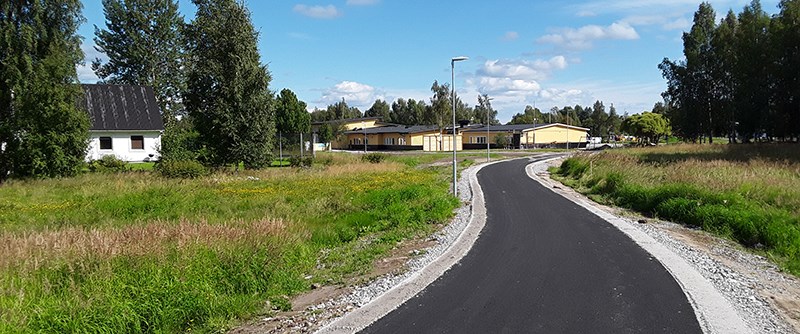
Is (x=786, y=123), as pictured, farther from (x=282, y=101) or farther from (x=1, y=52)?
(x=1, y=52)

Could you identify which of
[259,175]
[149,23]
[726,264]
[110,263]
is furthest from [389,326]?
[149,23]

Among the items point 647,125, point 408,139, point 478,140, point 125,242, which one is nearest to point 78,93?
point 125,242

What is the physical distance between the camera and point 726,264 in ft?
33.1

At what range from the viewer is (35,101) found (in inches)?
1081

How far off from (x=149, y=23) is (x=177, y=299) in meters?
54.0

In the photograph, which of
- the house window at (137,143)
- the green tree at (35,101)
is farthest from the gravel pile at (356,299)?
the house window at (137,143)

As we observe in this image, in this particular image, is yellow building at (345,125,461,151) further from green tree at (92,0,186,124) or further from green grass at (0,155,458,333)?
green grass at (0,155,458,333)

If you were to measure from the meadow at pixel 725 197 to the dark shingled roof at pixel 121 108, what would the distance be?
125 feet

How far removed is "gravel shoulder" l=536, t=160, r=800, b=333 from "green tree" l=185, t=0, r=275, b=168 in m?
24.7

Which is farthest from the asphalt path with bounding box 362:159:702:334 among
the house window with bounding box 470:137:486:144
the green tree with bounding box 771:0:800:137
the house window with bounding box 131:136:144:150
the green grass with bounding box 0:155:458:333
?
the house window with bounding box 470:137:486:144

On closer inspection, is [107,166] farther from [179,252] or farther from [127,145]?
[179,252]

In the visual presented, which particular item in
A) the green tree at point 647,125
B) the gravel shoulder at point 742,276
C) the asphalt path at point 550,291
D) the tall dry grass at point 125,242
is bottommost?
the gravel shoulder at point 742,276

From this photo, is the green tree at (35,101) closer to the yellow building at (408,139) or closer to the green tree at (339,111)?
the yellow building at (408,139)

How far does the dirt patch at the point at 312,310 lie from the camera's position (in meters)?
6.77
